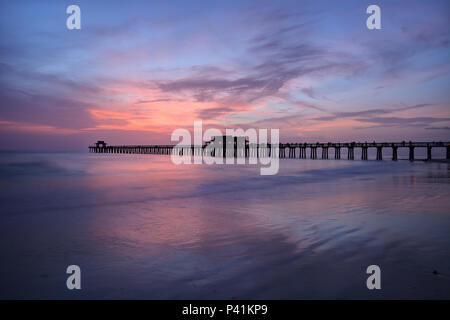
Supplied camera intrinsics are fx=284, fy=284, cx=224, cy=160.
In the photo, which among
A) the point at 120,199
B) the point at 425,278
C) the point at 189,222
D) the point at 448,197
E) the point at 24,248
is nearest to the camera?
the point at 425,278

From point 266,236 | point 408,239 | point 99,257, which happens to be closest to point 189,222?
point 266,236

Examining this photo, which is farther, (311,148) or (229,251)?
(311,148)

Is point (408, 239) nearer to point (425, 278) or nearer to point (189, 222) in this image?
point (425, 278)

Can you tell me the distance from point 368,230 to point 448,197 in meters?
6.07

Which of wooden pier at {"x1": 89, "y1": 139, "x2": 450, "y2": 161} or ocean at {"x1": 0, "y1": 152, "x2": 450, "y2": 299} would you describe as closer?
ocean at {"x1": 0, "y1": 152, "x2": 450, "y2": 299}

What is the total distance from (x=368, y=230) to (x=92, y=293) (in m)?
4.92

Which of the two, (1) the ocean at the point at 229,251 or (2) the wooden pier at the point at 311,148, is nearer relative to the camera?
(1) the ocean at the point at 229,251

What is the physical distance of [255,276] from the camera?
351cm

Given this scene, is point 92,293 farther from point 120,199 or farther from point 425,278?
point 120,199

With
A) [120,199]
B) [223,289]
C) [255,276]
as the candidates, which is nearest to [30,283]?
[223,289]

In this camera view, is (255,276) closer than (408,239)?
Yes

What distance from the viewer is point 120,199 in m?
10.3
